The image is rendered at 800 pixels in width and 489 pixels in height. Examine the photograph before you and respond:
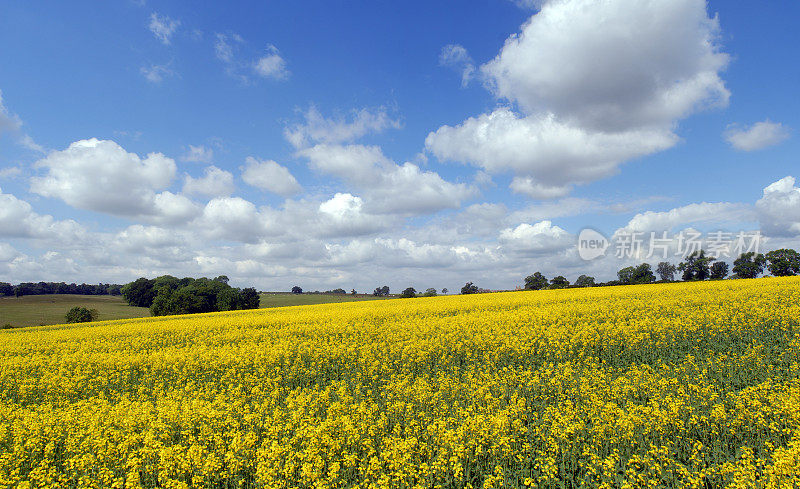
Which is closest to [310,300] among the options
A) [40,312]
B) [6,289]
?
[40,312]

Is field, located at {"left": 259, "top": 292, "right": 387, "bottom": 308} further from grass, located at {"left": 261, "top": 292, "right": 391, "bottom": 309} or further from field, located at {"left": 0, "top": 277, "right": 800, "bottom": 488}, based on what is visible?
field, located at {"left": 0, "top": 277, "right": 800, "bottom": 488}

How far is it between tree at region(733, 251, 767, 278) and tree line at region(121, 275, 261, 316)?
107 meters

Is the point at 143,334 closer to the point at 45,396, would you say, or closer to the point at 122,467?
the point at 45,396

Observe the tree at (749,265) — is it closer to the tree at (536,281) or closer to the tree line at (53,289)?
the tree at (536,281)

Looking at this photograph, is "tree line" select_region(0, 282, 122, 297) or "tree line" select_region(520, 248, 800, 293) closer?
"tree line" select_region(520, 248, 800, 293)

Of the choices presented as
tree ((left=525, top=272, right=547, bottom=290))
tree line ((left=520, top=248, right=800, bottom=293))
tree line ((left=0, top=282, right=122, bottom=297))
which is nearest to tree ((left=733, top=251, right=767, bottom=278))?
tree line ((left=520, top=248, right=800, bottom=293))

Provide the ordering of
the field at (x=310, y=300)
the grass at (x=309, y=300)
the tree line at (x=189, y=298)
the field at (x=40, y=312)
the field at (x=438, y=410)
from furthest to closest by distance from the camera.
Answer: the field at (x=310, y=300) < the grass at (x=309, y=300) < the tree line at (x=189, y=298) < the field at (x=40, y=312) < the field at (x=438, y=410)

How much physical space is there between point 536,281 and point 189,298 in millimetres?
70669

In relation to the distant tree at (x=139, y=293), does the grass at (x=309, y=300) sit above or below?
below

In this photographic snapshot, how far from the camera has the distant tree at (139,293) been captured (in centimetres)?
10231

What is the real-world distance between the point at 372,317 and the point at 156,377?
12.8 metres

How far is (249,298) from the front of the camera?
8300 centimetres

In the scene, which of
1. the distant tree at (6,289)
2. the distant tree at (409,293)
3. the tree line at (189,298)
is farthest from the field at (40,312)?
the distant tree at (409,293)

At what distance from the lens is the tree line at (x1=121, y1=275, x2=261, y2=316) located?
70.6m
